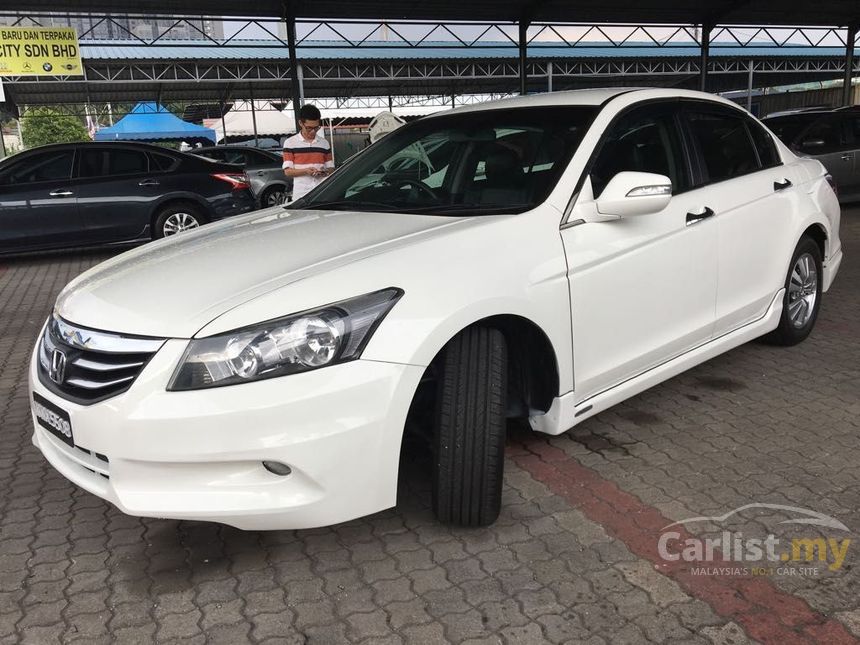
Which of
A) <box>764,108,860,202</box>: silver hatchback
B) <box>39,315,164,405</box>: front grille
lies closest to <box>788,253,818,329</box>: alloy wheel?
<box>39,315,164,405</box>: front grille

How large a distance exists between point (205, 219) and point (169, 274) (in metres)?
7.70

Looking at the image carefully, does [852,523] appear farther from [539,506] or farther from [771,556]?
[539,506]

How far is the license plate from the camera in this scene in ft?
8.03

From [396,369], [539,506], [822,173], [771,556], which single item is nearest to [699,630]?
[771,556]

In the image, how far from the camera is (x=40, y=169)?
30.3 ft

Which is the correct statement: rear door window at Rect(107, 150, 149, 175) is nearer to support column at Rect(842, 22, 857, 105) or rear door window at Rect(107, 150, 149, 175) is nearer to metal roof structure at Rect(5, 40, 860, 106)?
metal roof structure at Rect(5, 40, 860, 106)

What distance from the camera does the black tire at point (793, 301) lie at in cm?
434

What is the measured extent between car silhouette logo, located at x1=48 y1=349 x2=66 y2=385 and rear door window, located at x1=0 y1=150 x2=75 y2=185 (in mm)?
7697

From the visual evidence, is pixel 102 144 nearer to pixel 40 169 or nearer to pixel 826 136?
pixel 40 169

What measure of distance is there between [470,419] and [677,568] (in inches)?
33.7

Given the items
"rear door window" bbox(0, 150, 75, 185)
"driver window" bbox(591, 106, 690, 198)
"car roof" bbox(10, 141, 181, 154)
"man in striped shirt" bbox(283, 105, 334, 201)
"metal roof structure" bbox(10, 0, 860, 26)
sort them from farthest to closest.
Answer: "metal roof structure" bbox(10, 0, 860, 26), "car roof" bbox(10, 141, 181, 154), "rear door window" bbox(0, 150, 75, 185), "man in striped shirt" bbox(283, 105, 334, 201), "driver window" bbox(591, 106, 690, 198)

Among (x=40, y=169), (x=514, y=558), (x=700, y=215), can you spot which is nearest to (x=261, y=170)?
(x=40, y=169)

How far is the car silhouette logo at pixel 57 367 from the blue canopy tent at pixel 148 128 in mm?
27854

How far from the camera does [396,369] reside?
2.31 metres
